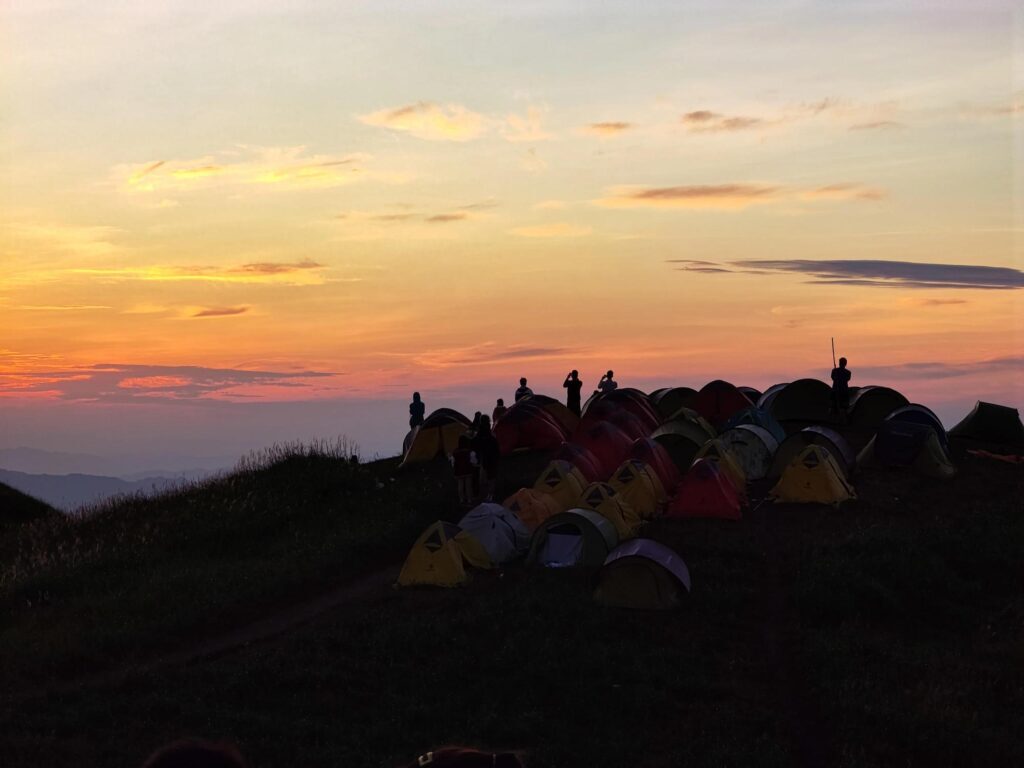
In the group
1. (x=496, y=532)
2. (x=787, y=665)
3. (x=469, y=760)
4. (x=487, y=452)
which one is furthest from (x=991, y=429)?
(x=469, y=760)

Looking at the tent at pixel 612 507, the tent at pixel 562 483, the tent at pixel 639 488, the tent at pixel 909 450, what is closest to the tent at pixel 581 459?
the tent at pixel 562 483

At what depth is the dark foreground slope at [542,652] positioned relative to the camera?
16.8m

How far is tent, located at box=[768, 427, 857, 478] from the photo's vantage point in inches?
1428

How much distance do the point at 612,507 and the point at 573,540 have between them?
2.35m

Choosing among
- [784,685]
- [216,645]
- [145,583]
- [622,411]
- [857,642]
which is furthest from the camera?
[622,411]

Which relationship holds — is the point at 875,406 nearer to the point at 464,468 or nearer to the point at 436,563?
the point at 464,468

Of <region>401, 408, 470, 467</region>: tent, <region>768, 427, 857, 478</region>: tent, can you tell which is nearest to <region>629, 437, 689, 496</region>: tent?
<region>768, 427, 857, 478</region>: tent

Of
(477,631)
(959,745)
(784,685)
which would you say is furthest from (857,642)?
(477,631)

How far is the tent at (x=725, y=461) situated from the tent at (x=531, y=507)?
6.68 m

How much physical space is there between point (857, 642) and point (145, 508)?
22959mm

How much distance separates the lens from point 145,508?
3500 centimetres

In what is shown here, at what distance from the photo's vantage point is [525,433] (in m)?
41.1

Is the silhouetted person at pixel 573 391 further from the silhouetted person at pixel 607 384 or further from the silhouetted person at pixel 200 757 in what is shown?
the silhouetted person at pixel 200 757

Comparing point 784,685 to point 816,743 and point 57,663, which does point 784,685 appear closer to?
point 816,743
